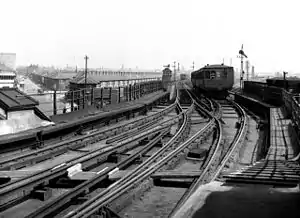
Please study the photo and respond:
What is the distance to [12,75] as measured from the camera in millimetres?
68500

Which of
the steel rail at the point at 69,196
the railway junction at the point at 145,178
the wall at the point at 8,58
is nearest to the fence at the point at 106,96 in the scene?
the railway junction at the point at 145,178

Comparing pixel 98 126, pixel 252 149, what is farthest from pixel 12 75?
pixel 252 149

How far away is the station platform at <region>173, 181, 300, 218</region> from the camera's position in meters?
5.36

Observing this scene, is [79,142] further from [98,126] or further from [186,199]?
[186,199]

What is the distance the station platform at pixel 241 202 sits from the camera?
17.6ft

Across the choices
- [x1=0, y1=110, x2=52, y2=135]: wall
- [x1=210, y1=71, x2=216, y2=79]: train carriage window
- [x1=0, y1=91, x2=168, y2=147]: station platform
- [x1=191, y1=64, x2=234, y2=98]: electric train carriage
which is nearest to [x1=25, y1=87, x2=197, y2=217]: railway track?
[x1=0, y1=91, x2=168, y2=147]: station platform

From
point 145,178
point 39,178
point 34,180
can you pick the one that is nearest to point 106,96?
point 145,178

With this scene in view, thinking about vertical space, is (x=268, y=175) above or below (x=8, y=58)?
below

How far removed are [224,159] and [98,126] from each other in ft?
26.1

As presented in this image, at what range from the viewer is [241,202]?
231 inches

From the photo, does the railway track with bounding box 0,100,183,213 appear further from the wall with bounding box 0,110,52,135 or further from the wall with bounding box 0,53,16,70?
the wall with bounding box 0,53,16,70

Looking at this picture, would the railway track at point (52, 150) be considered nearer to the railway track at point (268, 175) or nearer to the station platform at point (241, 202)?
the station platform at point (241, 202)

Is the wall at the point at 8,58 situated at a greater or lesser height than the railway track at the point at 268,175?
greater

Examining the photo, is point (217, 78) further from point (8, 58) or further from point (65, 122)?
point (8, 58)
